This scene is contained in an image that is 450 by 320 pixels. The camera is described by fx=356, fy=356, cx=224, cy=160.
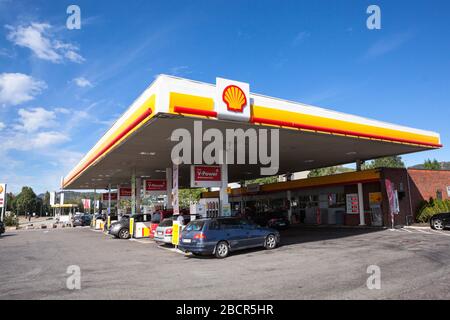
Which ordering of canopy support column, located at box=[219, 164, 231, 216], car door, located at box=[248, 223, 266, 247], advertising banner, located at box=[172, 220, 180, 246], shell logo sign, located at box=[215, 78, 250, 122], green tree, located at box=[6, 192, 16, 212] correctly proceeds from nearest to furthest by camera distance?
shell logo sign, located at box=[215, 78, 250, 122] → car door, located at box=[248, 223, 266, 247] → advertising banner, located at box=[172, 220, 180, 246] → canopy support column, located at box=[219, 164, 231, 216] → green tree, located at box=[6, 192, 16, 212]

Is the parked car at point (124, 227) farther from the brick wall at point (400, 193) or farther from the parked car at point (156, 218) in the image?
the brick wall at point (400, 193)

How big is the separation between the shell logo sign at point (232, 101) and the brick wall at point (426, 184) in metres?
18.3

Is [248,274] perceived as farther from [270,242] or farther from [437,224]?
[437,224]

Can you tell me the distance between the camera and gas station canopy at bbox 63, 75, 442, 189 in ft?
39.3

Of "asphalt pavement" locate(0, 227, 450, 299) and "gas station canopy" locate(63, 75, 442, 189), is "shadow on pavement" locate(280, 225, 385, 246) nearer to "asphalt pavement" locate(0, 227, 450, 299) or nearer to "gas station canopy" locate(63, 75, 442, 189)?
"asphalt pavement" locate(0, 227, 450, 299)

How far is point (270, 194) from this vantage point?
36.3 metres

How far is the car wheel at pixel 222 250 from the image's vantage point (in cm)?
1305

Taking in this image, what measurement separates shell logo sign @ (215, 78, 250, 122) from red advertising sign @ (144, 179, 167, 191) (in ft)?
51.5

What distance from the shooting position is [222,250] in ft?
43.3

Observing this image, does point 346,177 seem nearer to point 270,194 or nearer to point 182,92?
point 270,194

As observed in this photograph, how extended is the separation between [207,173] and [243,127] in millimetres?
3578

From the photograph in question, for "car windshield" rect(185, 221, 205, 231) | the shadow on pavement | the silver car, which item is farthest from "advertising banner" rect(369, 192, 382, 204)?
"car windshield" rect(185, 221, 205, 231)
